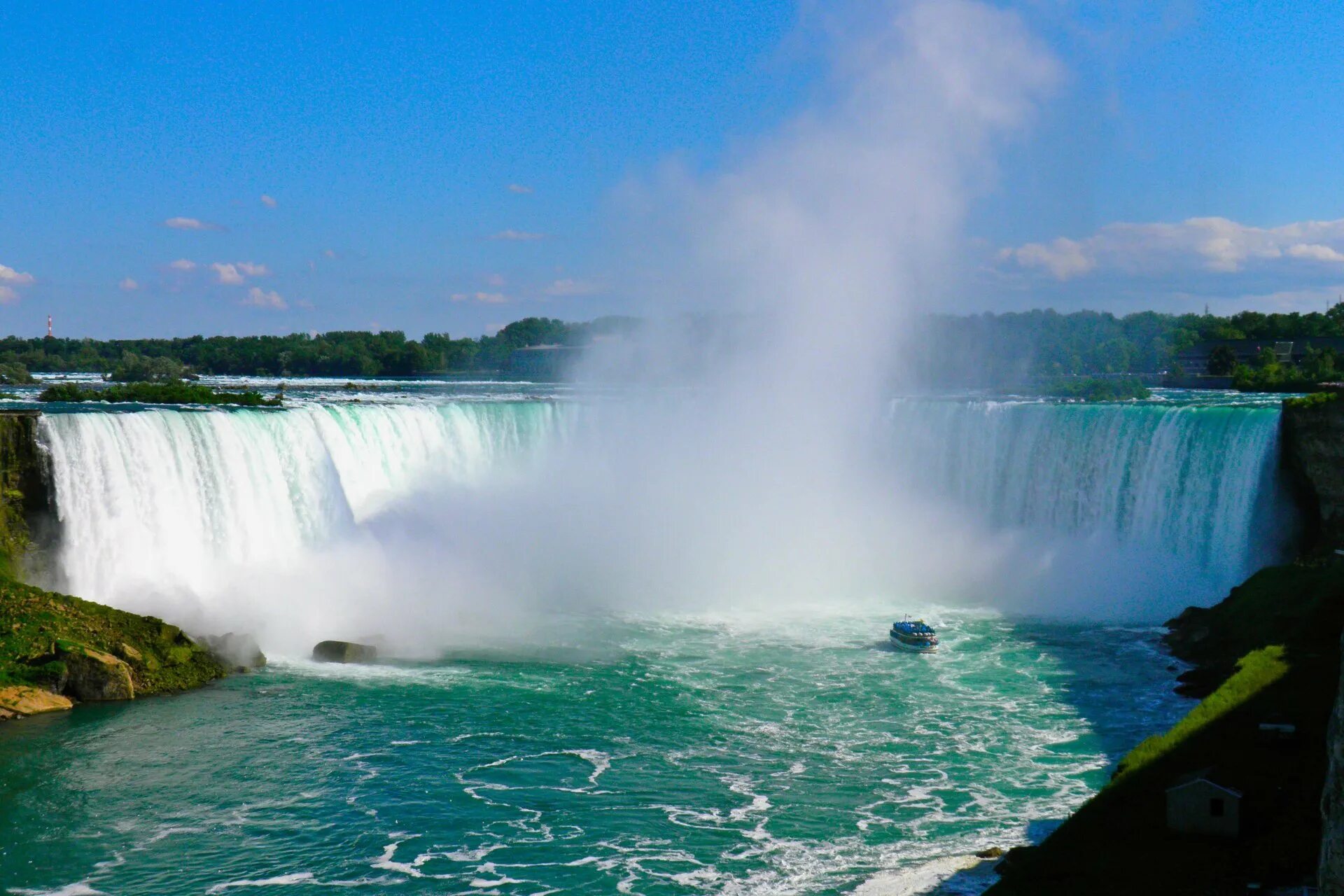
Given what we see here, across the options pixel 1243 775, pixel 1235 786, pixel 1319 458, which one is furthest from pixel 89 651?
pixel 1319 458

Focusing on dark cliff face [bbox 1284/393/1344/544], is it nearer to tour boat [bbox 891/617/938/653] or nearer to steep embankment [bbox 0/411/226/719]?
tour boat [bbox 891/617/938/653]

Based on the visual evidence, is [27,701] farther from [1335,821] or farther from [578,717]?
[1335,821]

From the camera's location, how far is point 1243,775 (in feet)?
45.4

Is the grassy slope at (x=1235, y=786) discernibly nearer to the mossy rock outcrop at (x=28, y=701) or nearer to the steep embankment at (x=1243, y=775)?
the steep embankment at (x=1243, y=775)

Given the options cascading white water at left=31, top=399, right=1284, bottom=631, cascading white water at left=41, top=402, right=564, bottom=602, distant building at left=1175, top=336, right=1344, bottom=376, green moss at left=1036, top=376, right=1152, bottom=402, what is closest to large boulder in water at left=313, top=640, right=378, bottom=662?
cascading white water at left=31, top=399, right=1284, bottom=631

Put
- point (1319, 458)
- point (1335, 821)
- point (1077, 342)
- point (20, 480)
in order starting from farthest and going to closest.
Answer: point (1077, 342), point (1319, 458), point (20, 480), point (1335, 821)

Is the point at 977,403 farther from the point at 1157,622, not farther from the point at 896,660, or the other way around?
the point at 896,660

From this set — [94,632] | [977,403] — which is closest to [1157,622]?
[977,403]

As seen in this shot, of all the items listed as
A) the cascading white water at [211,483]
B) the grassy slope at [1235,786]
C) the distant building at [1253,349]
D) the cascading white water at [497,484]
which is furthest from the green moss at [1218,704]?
the distant building at [1253,349]

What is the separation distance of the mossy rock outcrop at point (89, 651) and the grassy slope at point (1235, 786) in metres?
13.9

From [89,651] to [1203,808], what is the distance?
16.1m

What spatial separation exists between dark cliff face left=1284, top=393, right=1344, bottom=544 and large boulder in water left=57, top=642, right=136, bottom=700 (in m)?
24.5

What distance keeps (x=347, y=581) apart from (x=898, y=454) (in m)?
16.5

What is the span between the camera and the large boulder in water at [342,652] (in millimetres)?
22547
